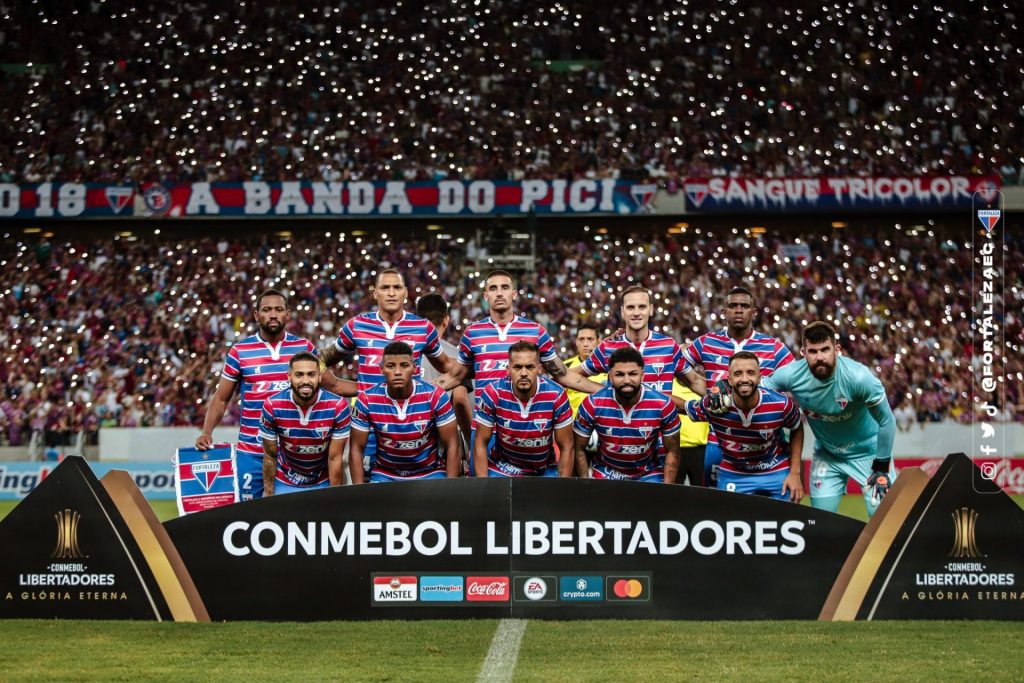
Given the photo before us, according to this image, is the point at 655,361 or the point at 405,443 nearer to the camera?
the point at 405,443

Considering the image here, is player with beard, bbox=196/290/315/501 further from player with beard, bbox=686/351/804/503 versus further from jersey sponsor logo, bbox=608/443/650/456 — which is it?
player with beard, bbox=686/351/804/503

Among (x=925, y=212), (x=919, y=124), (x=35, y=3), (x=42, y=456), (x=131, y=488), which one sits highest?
(x=35, y=3)

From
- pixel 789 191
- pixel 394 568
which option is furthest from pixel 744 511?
Result: pixel 789 191

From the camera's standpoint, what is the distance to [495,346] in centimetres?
858

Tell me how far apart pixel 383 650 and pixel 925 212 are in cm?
2361

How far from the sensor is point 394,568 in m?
6.78

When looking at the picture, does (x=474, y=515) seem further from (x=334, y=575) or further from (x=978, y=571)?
Answer: (x=978, y=571)

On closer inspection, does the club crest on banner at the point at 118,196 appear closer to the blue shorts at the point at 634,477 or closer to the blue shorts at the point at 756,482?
the blue shorts at the point at 634,477

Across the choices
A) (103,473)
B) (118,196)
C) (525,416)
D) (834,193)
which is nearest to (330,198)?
→ (118,196)

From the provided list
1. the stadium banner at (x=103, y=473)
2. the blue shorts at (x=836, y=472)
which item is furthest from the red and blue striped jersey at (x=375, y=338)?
the stadium banner at (x=103, y=473)

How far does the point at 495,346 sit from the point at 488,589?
7.42 ft

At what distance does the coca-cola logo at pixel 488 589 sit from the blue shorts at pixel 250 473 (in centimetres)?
243

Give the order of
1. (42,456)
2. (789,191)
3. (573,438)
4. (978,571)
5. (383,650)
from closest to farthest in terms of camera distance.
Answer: (383,650) < (978,571) < (573,438) < (42,456) < (789,191)

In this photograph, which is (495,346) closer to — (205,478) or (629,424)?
(629,424)
